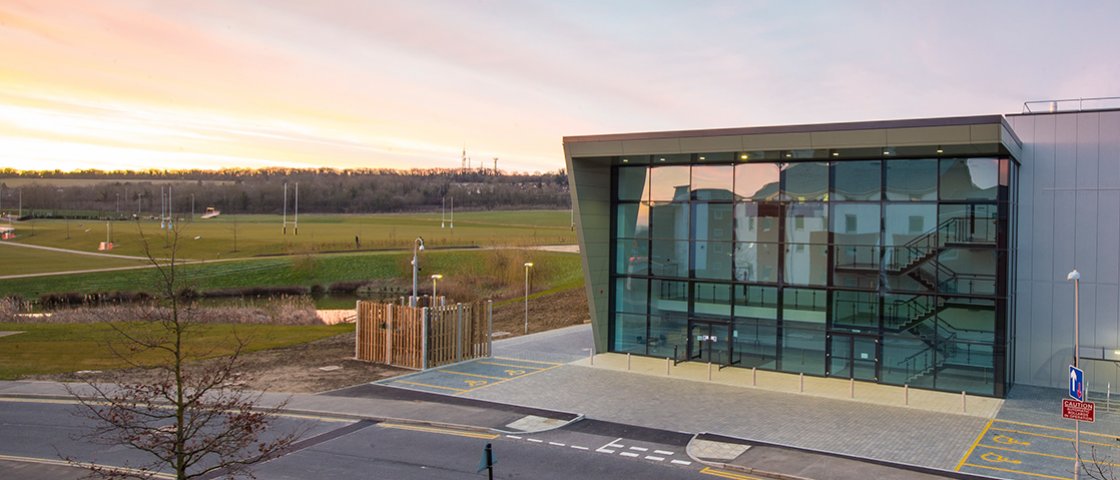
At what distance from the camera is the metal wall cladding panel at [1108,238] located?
2461 cm

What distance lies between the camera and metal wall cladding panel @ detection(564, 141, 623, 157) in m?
27.6

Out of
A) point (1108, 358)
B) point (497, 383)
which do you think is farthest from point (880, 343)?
point (497, 383)

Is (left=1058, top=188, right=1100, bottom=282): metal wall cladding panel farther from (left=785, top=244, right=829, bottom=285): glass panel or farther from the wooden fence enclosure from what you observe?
the wooden fence enclosure

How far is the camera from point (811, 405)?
22.6 meters

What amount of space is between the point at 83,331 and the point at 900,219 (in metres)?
36.1

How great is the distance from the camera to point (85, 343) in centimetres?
3303

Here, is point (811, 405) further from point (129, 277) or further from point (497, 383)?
point (129, 277)

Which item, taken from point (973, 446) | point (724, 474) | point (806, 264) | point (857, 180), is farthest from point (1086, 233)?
point (724, 474)

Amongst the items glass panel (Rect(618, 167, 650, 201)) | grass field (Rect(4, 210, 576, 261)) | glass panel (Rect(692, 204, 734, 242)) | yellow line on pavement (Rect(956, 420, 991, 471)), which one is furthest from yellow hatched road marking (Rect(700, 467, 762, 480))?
grass field (Rect(4, 210, 576, 261))

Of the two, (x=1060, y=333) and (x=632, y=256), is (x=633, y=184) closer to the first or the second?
(x=632, y=256)

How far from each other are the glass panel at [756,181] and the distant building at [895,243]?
51 millimetres

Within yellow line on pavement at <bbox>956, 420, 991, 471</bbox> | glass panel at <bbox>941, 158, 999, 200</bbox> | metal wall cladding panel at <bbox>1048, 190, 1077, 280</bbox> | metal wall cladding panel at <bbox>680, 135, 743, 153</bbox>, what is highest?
metal wall cladding panel at <bbox>680, 135, 743, 153</bbox>

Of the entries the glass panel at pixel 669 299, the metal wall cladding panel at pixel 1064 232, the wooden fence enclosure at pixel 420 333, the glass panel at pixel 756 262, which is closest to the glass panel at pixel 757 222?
the glass panel at pixel 756 262

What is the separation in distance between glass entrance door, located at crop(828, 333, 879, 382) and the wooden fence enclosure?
12.4 meters
